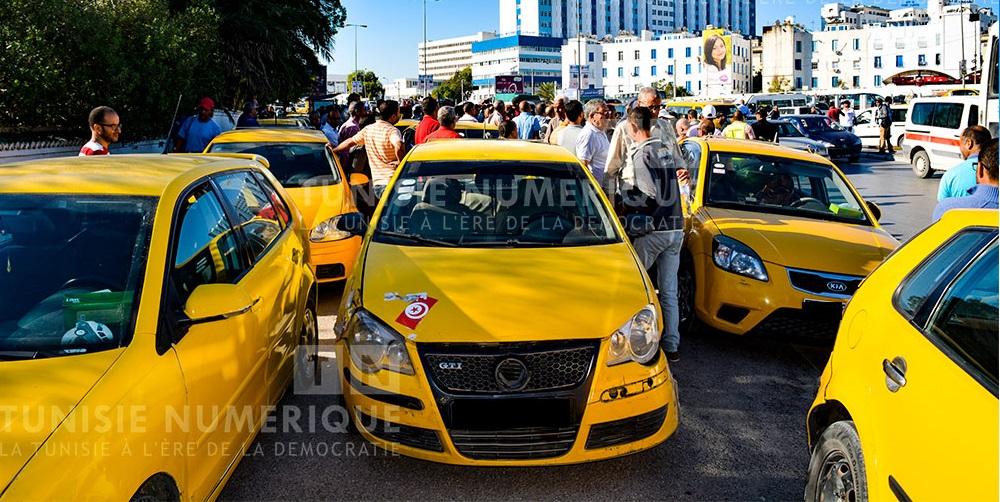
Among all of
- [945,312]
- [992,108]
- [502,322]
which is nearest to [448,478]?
[502,322]

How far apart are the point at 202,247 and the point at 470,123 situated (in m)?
11.3

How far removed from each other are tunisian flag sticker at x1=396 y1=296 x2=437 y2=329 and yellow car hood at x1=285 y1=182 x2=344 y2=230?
3.80 meters

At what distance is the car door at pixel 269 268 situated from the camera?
13.0ft

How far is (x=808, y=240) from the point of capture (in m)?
5.85

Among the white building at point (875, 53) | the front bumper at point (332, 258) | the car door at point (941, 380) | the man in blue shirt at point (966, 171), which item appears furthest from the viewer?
the white building at point (875, 53)

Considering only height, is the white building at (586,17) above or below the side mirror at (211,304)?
above

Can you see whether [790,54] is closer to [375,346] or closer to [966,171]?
[966,171]

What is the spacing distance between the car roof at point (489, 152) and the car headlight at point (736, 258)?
4.41 feet

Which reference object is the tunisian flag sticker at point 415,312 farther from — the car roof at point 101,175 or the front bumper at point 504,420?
the car roof at point 101,175

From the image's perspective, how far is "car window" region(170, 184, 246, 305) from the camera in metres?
3.26

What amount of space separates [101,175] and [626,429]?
2630 millimetres

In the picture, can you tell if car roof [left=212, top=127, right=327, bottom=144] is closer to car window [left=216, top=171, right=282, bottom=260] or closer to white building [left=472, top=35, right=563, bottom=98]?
car window [left=216, top=171, right=282, bottom=260]

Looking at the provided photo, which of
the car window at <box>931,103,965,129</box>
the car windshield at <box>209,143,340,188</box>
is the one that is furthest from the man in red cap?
the car window at <box>931,103,965,129</box>

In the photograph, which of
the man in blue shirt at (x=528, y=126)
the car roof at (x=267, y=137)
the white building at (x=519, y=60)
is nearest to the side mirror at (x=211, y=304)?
the car roof at (x=267, y=137)
